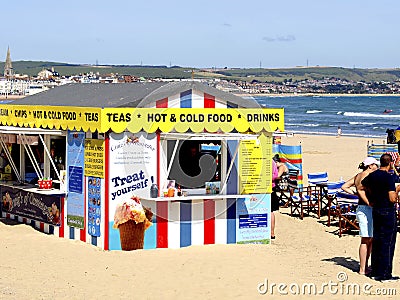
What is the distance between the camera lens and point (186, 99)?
920cm

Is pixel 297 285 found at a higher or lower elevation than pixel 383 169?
lower

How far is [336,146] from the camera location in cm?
2962

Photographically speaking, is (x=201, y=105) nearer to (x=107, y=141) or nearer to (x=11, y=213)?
(x=107, y=141)

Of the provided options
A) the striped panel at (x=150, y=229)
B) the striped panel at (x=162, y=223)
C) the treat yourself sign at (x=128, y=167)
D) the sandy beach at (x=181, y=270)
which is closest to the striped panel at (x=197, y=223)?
the sandy beach at (x=181, y=270)

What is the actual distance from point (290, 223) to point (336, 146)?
18.6 meters

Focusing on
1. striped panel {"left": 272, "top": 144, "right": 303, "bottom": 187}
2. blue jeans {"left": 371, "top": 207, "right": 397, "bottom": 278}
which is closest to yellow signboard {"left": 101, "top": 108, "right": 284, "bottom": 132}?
blue jeans {"left": 371, "top": 207, "right": 397, "bottom": 278}

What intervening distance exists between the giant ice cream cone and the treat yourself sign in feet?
0.21

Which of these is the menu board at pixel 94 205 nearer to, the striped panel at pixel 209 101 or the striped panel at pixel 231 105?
the striped panel at pixel 209 101

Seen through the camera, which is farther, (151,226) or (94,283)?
(151,226)

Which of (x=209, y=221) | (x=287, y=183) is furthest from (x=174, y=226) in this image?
(x=287, y=183)

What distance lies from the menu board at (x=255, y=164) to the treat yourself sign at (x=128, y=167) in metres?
1.18

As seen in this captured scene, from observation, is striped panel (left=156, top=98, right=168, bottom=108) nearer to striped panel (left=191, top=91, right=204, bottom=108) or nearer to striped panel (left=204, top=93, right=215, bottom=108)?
striped panel (left=191, top=91, right=204, bottom=108)

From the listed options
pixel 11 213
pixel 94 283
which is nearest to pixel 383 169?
pixel 94 283

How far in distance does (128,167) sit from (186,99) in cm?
109
